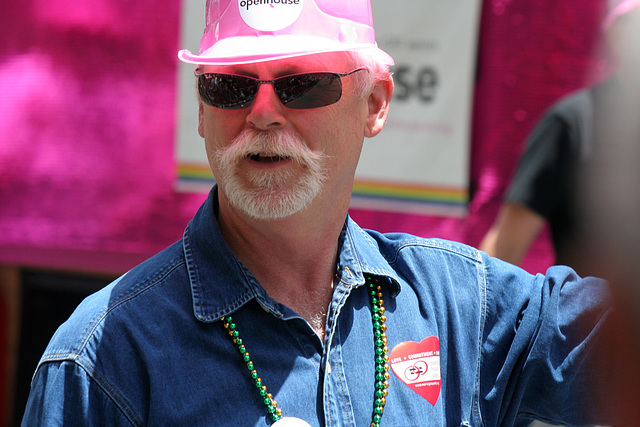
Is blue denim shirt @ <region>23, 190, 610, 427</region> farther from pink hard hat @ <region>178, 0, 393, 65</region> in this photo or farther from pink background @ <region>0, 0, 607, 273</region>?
pink background @ <region>0, 0, 607, 273</region>

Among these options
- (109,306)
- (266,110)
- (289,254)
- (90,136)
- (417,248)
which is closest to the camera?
(109,306)

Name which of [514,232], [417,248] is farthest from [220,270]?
[514,232]

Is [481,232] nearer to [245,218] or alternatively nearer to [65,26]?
[245,218]

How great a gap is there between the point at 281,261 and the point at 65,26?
108 inches

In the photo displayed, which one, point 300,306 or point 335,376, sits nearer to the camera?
point 335,376

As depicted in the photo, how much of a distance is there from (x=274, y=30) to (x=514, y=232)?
1783mm

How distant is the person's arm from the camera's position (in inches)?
119

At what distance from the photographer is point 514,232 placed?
3.07 meters

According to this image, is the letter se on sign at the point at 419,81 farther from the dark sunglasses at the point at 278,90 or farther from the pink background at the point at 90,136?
the dark sunglasses at the point at 278,90

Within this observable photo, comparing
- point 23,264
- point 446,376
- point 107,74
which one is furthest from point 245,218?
point 23,264

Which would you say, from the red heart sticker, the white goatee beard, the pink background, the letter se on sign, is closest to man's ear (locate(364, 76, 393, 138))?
the white goatee beard

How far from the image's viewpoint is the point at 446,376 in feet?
5.54

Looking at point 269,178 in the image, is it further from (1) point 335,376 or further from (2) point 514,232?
(2) point 514,232

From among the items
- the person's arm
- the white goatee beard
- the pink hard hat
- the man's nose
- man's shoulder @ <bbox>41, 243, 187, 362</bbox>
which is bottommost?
the person's arm
